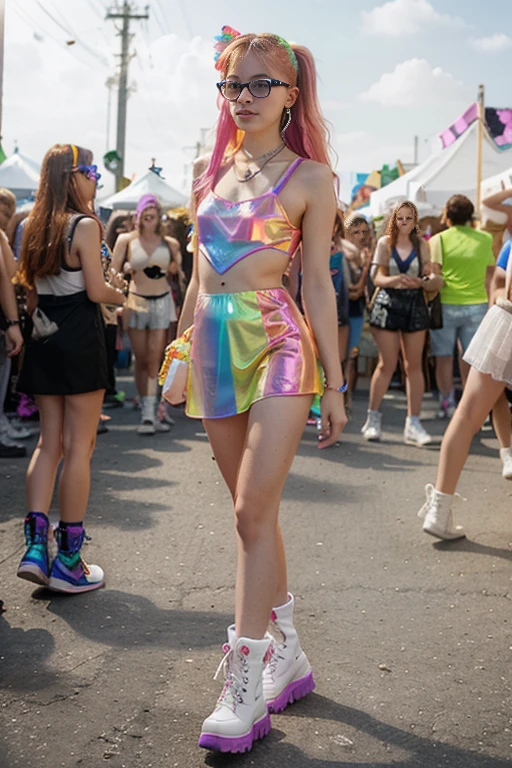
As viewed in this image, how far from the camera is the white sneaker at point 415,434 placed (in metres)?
8.81

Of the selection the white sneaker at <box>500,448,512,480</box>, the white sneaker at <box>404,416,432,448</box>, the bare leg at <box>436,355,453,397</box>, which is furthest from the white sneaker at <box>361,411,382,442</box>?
the white sneaker at <box>500,448,512,480</box>

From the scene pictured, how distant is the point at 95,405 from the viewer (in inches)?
184

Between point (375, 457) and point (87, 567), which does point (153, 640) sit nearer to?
point (87, 567)

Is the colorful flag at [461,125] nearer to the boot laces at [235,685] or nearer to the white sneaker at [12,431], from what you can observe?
the white sneaker at [12,431]

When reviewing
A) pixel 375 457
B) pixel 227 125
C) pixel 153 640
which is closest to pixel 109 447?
pixel 375 457

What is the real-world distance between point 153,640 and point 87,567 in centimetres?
83

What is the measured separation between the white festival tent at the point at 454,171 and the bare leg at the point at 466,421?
30.5 feet

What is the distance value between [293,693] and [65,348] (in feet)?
6.50

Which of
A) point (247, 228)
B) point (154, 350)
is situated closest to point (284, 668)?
point (247, 228)

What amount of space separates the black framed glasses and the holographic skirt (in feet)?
2.00

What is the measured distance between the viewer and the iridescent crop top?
3.09 metres

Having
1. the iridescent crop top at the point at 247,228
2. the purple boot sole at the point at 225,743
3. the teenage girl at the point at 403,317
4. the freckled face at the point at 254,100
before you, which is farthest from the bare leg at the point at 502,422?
the purple boot sole at the point at 225,743

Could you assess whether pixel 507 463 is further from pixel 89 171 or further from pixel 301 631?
pixel 89 171

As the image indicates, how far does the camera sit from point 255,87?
10.1ft
